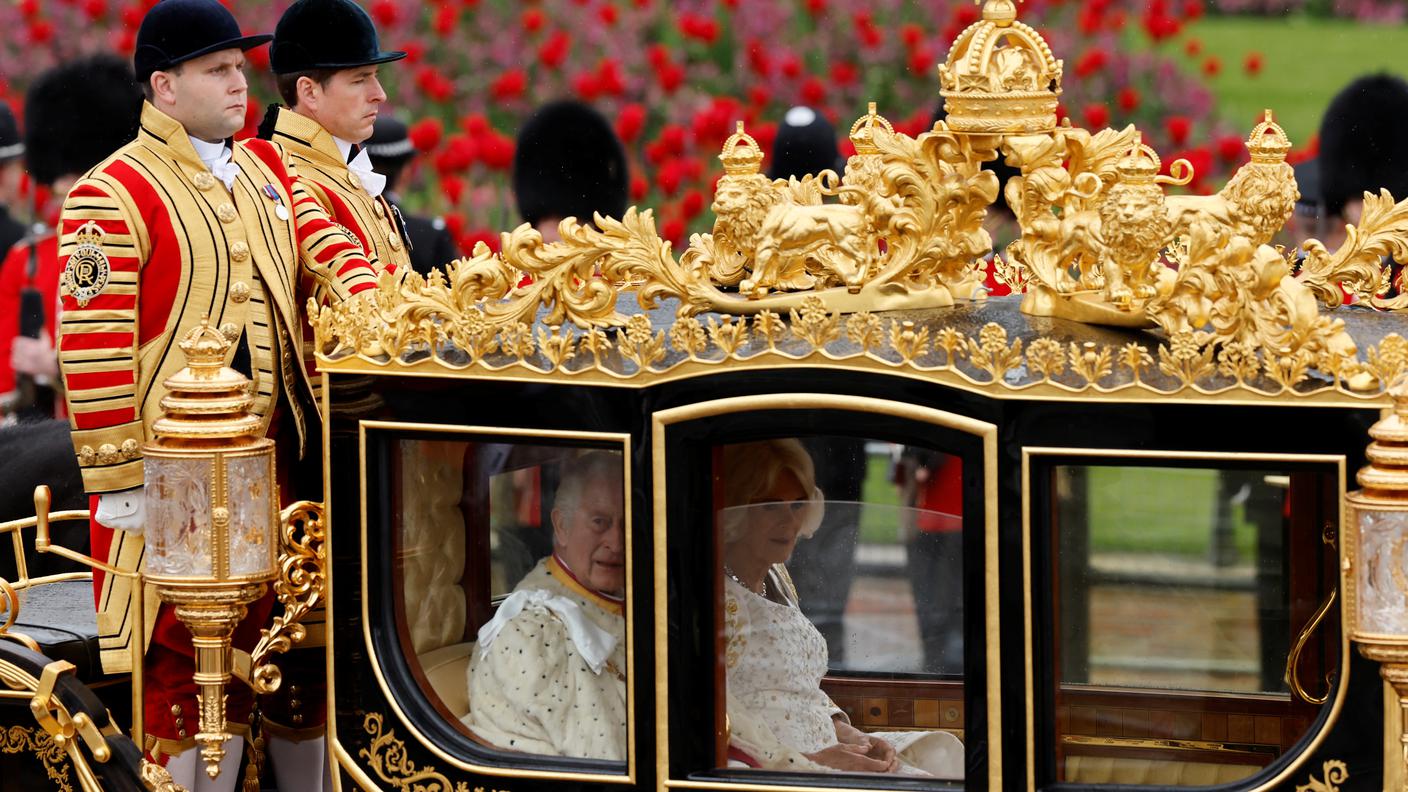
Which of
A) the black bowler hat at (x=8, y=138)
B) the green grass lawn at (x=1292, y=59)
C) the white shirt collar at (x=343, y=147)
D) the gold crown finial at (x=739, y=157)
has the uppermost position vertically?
the green grass lawn at (x=1292, y=59)

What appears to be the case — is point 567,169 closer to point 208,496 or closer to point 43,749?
point 43,749

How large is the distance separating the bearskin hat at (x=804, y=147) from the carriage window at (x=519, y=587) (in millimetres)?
3653

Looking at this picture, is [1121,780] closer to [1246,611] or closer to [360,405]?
[1246,611]

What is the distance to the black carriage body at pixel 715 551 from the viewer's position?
3.66 meters

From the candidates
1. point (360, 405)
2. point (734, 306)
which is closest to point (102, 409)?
point (360, 405)

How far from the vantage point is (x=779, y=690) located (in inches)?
157

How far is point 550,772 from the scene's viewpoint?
3955mm

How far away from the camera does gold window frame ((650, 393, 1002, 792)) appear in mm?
3738

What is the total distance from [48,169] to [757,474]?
194 inches

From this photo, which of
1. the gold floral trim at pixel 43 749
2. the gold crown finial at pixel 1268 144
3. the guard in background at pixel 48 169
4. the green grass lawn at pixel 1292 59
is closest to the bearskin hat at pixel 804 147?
the guard in background at pixel 48 169

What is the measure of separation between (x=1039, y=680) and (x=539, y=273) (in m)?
0.91

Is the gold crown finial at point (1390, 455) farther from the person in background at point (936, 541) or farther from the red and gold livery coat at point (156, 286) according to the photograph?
the red and gold livery coat at point (156, 286)

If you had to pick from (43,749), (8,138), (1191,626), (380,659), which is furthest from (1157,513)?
(8,138)

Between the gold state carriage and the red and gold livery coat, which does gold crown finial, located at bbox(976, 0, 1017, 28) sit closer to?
the gold state carriage
